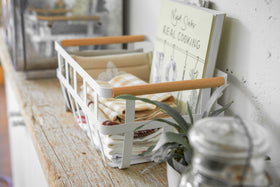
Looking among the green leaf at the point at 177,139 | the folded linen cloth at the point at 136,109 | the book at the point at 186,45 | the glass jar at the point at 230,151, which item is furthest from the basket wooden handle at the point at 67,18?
the glass jar at the point at 230,151

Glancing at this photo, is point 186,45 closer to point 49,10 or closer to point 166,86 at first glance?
point 166,86

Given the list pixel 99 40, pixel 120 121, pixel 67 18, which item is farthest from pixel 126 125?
pixel 67 18

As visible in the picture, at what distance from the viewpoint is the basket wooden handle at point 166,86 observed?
24.8 inches

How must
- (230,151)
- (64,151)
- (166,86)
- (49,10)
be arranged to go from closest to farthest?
(230,151) → (166,86) → (64,151) → (49,10)

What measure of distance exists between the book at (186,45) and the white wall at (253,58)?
33mm

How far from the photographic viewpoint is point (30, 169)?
3.62ft

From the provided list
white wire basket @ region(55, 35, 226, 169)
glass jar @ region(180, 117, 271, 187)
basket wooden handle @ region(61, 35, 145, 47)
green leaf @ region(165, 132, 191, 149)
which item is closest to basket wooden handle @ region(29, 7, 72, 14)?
basket wooden handle @ region(61, 35, 145, 47)

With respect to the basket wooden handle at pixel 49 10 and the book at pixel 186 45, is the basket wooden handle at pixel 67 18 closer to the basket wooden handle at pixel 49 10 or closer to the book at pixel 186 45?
the basket wooden handle at pixel 49 10

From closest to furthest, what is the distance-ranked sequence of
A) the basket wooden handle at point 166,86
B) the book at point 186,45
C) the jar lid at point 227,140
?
1. the jar lid at point 227,140
2. the basket wooden handle at point 166,86
3. the book at point 186,45

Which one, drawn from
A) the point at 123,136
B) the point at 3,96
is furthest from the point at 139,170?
the point at 3,96

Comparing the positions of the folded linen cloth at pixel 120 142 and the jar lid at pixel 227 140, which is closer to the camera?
the jar lid at pixel 227 140

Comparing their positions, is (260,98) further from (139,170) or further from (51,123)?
(51,123)

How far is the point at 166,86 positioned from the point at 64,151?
0.97 feet

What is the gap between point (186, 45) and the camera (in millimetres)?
806
